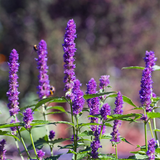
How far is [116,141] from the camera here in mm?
1495

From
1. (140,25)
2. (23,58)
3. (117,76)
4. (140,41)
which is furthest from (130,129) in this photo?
(23,58)

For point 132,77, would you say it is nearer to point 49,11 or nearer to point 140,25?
point 140,25

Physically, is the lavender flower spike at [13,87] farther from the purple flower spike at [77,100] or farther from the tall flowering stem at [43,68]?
the purple flower spike at [77,100]

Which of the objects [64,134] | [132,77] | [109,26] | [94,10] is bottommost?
[64,134]

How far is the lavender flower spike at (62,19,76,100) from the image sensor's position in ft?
4.37

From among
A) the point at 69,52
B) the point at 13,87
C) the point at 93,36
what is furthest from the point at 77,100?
the point at 93,36

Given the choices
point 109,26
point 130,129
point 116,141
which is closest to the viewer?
point 116,141

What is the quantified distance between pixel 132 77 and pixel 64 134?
473cm

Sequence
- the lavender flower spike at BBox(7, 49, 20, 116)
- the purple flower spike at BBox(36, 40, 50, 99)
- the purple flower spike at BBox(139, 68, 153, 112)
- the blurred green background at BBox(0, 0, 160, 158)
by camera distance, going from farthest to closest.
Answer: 1. the blurred green background at BBox(0, 0, 160, 158)
2. the purple flower spike at BBox(36, 40, 50, 99)
3. the lavender flower spike at BBox(7, 49, 20, 116)
4. the purple flower spike at BBox(139, 68, 153, 112)

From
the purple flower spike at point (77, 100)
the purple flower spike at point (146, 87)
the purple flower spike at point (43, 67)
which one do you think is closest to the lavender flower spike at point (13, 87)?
the purple flower spike at point (43, 67)

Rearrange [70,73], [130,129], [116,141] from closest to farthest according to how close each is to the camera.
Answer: [70,73], [116,141], [130,129]

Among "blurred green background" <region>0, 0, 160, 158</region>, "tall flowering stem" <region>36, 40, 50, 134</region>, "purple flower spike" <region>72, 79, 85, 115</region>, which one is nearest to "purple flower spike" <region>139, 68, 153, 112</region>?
"purple flower spike" <region>72, 79, 85, 115</region>

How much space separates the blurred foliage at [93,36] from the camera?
1269 centimetres

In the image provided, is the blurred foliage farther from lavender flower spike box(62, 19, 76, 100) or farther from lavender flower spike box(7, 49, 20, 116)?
lavender flower spike box(62, 19, 76, 100)
